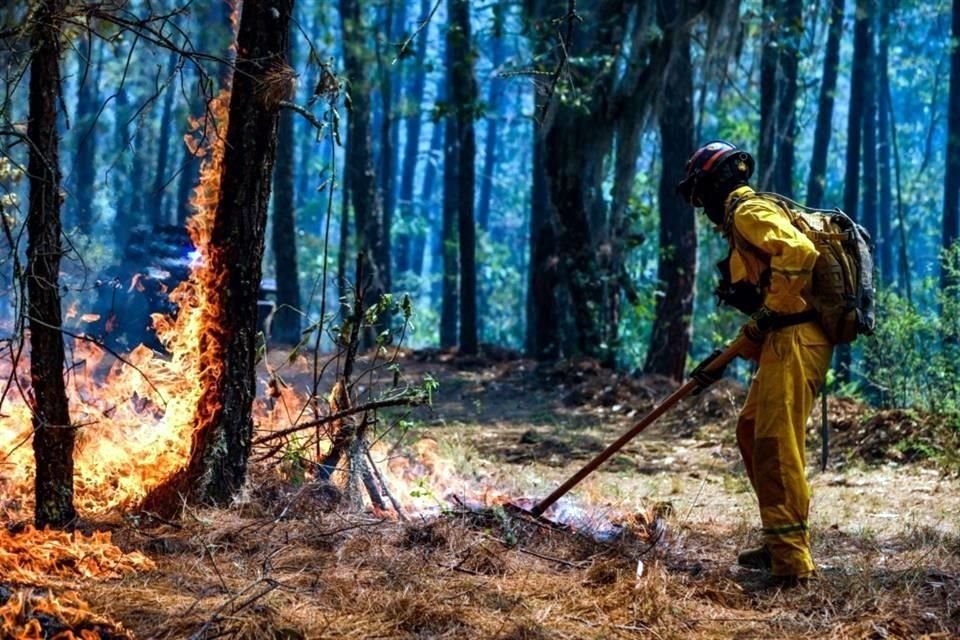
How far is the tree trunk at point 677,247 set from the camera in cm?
1455

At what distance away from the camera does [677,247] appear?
1486 centimetres

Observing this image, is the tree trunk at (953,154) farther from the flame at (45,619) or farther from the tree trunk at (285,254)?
the flame at (45,619)

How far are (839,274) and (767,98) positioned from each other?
1390cm

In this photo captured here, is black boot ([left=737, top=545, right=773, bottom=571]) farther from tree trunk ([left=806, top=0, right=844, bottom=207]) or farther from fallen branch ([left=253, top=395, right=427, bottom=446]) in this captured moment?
tree trunk ([left=806, top=0, right=844, bottom=207])

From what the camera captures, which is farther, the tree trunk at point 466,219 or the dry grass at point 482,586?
the tree trunk at point 466,219

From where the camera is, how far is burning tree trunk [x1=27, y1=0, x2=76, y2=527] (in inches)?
185

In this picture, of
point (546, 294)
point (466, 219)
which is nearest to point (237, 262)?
point (546, 294)

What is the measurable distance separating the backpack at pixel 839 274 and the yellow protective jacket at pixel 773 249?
0.04 metres

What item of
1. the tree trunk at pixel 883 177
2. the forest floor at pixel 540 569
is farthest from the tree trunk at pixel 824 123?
the forest floor at pixel 540 569

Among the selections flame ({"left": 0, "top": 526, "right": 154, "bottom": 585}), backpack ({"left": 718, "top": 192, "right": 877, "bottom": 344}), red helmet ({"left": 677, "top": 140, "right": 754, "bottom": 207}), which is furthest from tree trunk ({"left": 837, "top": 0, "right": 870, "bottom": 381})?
flame ({"left": 0, "top": 526, "right": 154, "bottom": 585})

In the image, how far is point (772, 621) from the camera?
4.30 m

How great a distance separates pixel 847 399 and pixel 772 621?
7220mm

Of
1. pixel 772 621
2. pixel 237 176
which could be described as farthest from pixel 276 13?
pixel 772 621

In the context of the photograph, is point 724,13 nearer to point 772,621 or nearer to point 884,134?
point 772,621
